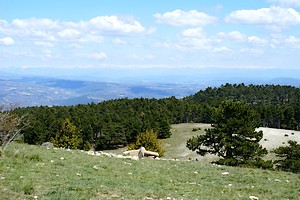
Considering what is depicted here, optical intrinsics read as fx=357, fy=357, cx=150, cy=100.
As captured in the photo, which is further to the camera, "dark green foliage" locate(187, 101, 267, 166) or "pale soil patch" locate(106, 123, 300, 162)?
"pale soil patch" locate(106, 123, 300, 162)

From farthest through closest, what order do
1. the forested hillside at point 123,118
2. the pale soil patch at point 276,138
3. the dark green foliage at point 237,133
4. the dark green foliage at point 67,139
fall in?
the forested hillside at point 123,118
the pale soil patch at point 276,138
the dark green foliage at point 67,139
the dark green foliage at point 237,133

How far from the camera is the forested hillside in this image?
92.3 metres

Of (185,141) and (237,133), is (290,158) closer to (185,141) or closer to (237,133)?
(237,133)

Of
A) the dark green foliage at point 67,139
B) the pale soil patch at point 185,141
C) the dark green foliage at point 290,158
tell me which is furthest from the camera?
the pale soil patch at point 185,141

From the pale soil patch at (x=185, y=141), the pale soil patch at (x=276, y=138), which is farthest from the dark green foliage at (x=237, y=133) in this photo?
the pale soil patch at (x=276, y=138)

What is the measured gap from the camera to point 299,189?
1552 cm

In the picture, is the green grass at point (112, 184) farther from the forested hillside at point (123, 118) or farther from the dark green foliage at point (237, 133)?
the forested hillside at point (123, 118)

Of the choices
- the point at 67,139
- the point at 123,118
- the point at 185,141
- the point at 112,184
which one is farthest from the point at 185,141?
the point at 112,184

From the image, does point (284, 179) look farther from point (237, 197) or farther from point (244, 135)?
point (244, 135)

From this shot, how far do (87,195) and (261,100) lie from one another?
152 m

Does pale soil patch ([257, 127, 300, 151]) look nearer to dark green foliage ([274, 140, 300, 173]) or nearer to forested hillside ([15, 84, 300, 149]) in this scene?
forested hillside ([15, 84, 300, 149])

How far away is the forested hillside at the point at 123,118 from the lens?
92312 mm

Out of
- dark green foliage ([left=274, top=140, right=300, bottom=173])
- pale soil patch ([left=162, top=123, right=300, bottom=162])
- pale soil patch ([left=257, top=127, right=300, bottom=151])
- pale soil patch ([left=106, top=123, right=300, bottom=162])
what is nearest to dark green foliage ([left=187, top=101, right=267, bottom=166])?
dark green foliage ([left=274, top=140, right=300, bottom=173])

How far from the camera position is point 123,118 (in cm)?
10069
